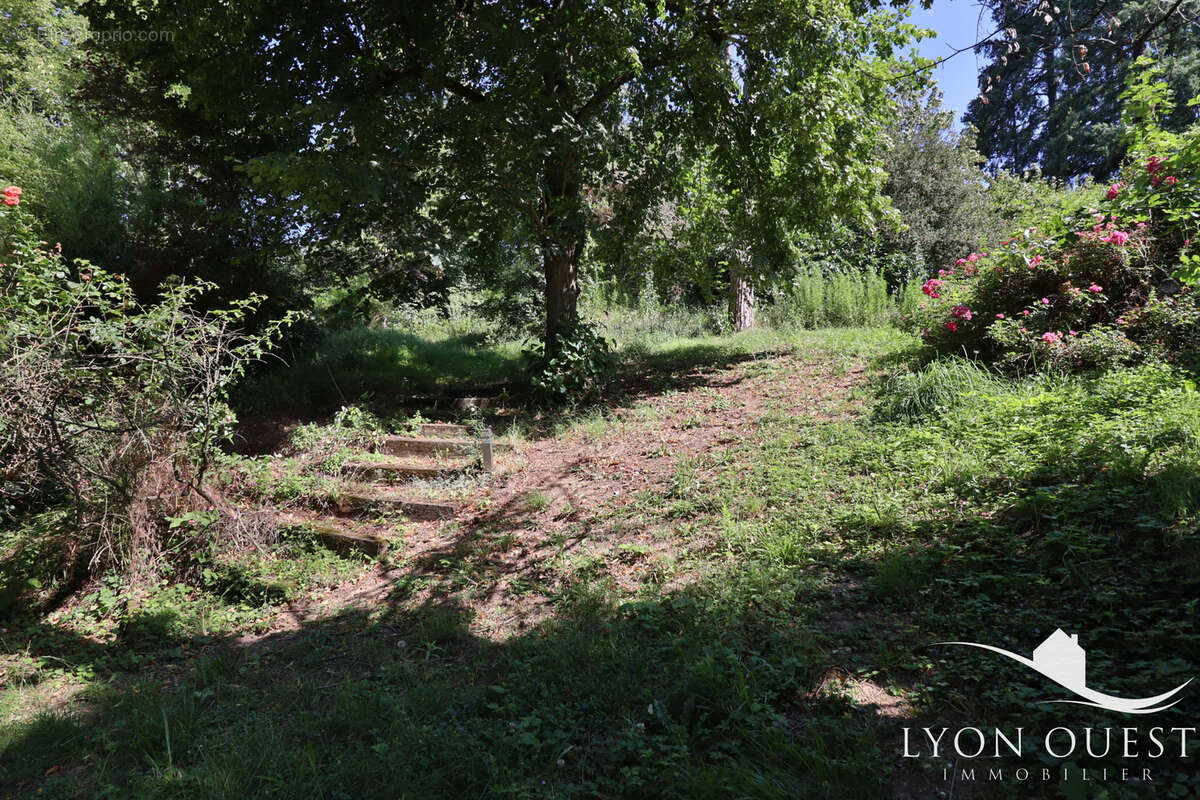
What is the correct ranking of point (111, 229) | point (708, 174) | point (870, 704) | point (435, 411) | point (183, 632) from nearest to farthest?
1. point (870, 704)
2. point (183, 632)
3. point (111, 229)
4. point (435, 411)
5. point (708, 174)

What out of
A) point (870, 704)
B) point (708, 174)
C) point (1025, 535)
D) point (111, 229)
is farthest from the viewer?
point (708, 174)

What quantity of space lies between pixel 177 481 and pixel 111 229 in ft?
17.5

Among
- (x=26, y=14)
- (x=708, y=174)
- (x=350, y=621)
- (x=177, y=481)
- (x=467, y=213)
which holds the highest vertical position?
(x=26, y=14)

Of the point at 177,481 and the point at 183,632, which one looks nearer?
the point at 183,632

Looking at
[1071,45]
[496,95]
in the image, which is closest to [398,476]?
[496,95]

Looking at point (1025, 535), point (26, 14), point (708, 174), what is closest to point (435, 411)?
point (708, 174)

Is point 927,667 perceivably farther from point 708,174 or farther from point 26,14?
point 26,14

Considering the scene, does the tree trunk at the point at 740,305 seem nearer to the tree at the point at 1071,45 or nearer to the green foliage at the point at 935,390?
the green foliage at the point at 935,390

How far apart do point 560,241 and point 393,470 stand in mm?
4123

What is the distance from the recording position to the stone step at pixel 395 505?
585 cm

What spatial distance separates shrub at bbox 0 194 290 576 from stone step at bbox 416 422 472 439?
2.74m

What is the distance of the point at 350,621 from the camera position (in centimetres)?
423

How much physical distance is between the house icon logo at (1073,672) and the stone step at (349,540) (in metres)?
4.31

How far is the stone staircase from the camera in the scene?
538cm
